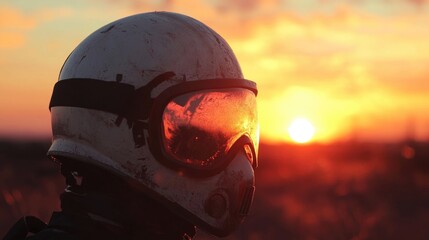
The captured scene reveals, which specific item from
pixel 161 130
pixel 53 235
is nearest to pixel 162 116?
pixel 161 130

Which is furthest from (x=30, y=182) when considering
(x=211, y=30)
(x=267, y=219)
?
(x=211, y=30)

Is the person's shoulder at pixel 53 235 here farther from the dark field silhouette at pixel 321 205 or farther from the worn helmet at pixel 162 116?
the dark field silhouette at pixel 321 205

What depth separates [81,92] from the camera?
12.4 feet

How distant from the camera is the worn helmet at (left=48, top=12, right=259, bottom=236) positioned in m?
3.69

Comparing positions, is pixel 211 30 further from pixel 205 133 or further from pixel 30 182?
pixel 30 182

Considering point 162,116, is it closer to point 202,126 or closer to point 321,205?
point 202,126

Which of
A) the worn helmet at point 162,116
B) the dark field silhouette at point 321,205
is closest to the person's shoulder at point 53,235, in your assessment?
the worn helmet at point 162,116

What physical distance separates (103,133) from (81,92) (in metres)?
0.24

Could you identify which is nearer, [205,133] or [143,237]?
[143,237]

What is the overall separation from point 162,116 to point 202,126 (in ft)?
0.75

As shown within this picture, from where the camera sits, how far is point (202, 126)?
381cm

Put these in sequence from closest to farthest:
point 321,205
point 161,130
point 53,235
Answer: point 53,235, point 161,130, point 321,205

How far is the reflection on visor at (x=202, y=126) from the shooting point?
374 cm

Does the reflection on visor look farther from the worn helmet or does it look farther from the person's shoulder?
the person's shoulder
